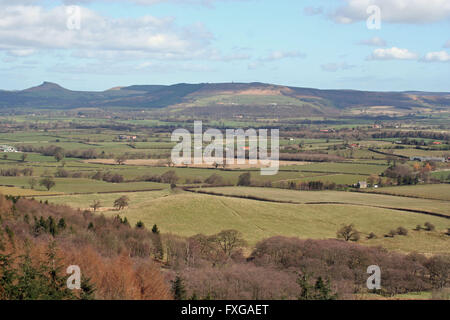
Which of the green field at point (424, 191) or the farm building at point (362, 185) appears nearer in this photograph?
the green field at point (424, 191)

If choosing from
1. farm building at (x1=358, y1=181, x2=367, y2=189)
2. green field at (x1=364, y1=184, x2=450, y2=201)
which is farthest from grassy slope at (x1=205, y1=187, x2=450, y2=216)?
farm building at (x1=358, y1=181, x2=367, y2=189)

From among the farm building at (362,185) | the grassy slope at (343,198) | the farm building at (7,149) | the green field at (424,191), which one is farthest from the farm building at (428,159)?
the farm building at (7,149)

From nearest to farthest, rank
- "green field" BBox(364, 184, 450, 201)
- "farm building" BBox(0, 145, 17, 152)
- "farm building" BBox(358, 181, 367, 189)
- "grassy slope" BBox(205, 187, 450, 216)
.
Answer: "grassy slope" BBox(205, 187, 450, 216), "green field" BBox(364, 184, 450, 201), "farm building" BBox(358, 181, 367, 189), "farm building" BBox(0, 145, 17, 152)

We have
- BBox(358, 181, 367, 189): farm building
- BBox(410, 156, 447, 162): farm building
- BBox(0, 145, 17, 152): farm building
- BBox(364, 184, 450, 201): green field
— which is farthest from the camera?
BBox(0, 145, 17, 152): farm building

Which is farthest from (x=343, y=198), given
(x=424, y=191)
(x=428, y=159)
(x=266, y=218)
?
(x=428, y=159)

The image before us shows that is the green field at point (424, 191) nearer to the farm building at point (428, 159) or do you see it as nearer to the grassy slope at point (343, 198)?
the grassy slope at point (343, 198)

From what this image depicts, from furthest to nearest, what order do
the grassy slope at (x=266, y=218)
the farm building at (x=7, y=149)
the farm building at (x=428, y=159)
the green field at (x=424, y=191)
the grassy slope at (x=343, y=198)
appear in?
1. the farm building at (x=7, y=149)
2. the farm building at (x=428, y=159)
3. the green field at (x=424, y=191)
4. the grassy slope at (x=343, y=198)
5. the grassy slope at (x=266, y=218)

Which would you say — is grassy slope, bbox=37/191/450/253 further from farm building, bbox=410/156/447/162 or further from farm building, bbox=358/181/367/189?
farm building, bbox=410/156/447/162

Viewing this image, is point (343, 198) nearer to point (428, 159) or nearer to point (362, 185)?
point (362, 185)

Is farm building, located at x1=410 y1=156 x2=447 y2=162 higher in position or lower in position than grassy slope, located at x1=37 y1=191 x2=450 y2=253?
higher

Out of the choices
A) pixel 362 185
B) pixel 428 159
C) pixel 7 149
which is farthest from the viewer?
pixel 7 149

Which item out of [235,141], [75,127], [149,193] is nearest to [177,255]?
[149,193]
